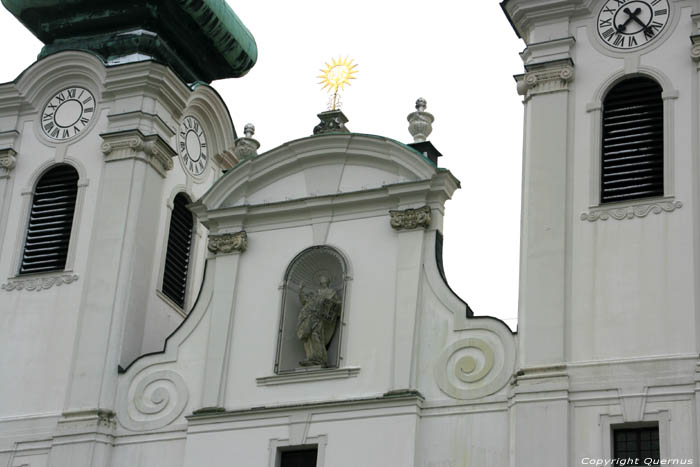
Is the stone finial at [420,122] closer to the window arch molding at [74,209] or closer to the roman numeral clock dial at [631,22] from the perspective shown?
the roman numeral clock dial at [631,22]

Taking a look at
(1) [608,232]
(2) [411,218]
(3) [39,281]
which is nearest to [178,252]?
(3) [39,281]

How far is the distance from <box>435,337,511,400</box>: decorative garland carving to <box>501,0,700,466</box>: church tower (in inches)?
18.0

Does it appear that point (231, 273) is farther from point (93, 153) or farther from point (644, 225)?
point (644, 225)

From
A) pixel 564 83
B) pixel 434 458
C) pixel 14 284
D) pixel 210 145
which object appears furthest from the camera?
pixel 210 145

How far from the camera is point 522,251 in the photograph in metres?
18.7

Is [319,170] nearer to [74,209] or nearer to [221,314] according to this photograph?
[221,314]

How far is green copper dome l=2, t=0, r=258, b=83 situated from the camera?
2292 cm

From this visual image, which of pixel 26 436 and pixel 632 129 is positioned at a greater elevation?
pixel 632 129

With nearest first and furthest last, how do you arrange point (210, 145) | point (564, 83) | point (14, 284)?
point (564, 83)
point (14, 284)
point (210, 145)

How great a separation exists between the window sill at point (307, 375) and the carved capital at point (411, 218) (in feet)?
5.99

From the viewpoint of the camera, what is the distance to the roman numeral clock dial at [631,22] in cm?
A: 1942

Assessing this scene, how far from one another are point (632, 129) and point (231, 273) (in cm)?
516

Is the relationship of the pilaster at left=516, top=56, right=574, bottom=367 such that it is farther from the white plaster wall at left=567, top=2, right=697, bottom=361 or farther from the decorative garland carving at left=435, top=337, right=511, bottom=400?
the decorative garland carving at left=435, top=337, right=511, bottom=400

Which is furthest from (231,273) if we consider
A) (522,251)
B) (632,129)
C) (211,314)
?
(632,129)
